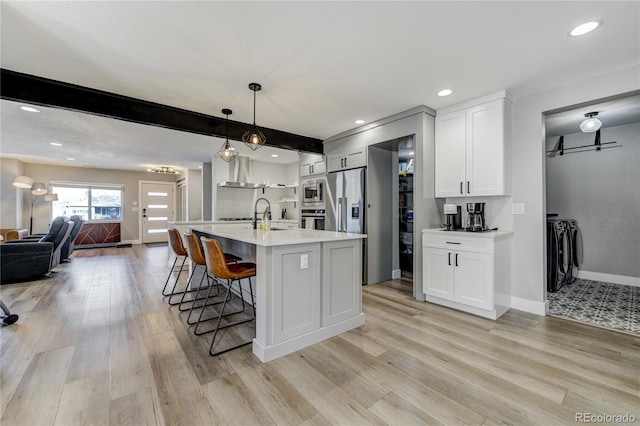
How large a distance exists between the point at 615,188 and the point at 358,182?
12.7ft

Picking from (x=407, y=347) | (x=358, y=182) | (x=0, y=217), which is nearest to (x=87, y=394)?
(x=407, y=347)

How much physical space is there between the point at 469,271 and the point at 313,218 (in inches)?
109

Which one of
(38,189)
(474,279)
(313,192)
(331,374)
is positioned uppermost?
(38,189)

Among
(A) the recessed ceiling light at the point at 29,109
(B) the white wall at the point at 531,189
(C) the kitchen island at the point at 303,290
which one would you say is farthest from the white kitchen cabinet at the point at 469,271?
(A) the recessed ceiling light at the point at 29,109

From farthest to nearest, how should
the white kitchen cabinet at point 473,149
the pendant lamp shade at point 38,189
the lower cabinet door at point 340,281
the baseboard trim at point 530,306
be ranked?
1. the pendant lamp shade at point 38,189
2. the white kitchen cabinet at point 473,149
3. the baseboard trim at point 530,306
4. the lower cabinet door at point 340,281

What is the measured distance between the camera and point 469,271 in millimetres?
2982

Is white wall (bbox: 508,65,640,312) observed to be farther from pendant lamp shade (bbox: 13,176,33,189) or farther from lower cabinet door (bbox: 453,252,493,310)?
pendant lamp shade (bbox: 13,176,33,189)

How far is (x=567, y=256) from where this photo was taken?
389cm

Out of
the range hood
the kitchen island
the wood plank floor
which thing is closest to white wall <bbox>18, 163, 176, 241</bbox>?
the range hood

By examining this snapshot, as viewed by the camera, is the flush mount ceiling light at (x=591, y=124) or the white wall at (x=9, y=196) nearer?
the flush mount ceiling light at (x=591, y=124)

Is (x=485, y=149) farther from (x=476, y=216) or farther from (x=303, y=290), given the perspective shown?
(x=303, y=290)

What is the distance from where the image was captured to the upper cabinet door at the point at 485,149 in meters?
3.03

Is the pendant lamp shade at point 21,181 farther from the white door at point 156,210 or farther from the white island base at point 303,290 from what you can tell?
the white island base at point 303,290

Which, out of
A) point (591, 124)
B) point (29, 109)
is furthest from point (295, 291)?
point (29, 109)
